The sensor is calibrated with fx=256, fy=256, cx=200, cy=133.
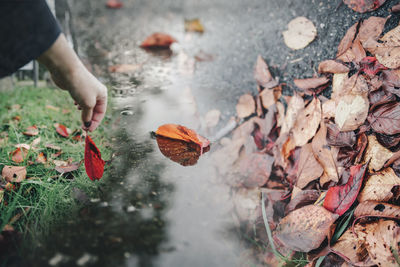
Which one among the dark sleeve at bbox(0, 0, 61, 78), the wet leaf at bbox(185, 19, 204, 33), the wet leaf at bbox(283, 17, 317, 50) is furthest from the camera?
the wet leaf at bbox(185, 19, 204, 33)

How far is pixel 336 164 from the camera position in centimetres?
101

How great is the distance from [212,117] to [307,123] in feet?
2.03

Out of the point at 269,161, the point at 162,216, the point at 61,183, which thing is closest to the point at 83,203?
the point at 61,183

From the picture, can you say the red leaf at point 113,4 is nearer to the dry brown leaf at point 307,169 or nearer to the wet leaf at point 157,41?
the wet leaf at point 157,41

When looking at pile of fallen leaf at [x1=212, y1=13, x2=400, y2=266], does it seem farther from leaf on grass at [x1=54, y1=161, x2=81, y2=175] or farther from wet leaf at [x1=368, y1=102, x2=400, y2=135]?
leaf on grass at [x1=54, y1=161, x2=81, y2=175]

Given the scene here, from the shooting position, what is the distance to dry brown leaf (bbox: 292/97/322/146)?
111 cm

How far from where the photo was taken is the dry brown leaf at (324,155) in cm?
100

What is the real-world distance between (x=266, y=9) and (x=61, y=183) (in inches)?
58.7

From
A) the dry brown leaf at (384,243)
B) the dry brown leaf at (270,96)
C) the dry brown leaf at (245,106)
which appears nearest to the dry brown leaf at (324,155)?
the dry brown leaf at (384,243)

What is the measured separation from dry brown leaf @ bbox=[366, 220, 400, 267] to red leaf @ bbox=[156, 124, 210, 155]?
28.2 inches

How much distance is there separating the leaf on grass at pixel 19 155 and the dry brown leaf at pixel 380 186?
137 centimetres

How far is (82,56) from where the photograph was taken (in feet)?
7.04

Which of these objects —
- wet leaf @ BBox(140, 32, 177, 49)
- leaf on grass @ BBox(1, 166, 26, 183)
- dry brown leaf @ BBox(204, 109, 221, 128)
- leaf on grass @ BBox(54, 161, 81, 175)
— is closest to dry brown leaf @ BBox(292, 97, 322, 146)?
dry brown leaf @ BBox(204, 109, 221, 128)

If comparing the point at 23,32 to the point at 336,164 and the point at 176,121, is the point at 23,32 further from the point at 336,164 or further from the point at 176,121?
the point at 336,164
